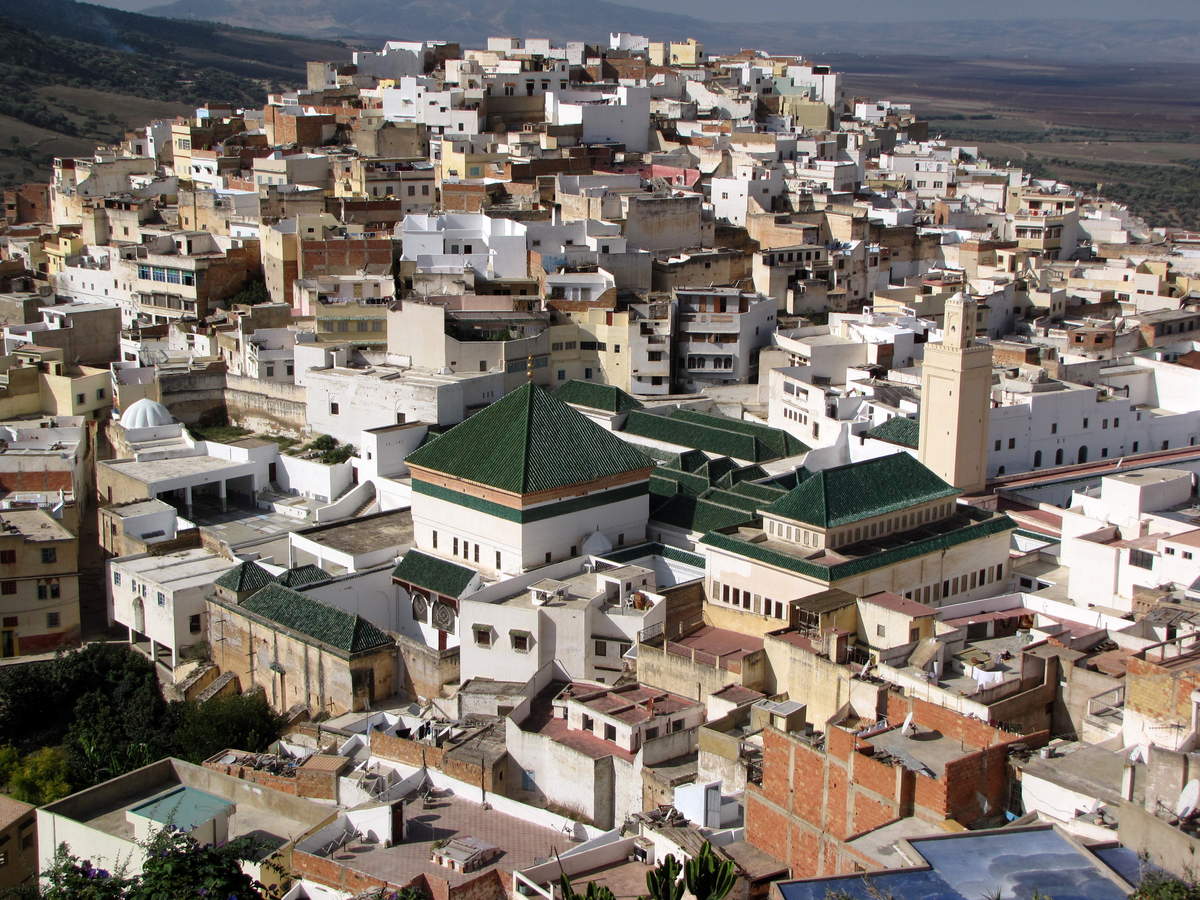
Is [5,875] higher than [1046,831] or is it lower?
A: lower

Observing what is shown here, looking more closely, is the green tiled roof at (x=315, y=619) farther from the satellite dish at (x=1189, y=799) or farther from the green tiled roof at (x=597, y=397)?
the satellite dish at (x=1189, y=799)

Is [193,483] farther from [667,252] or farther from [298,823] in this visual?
[667,252]

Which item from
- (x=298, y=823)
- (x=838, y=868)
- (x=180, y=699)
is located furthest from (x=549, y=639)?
(x=838, y=868)

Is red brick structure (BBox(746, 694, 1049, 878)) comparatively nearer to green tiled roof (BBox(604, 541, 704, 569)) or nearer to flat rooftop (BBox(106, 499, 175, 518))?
green tiled roof (BBox(604, 541, 704, 569))

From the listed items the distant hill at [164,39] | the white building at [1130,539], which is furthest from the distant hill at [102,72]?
the white building at [1130,539]

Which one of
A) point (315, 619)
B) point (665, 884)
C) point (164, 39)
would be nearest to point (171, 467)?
point (315, 619)

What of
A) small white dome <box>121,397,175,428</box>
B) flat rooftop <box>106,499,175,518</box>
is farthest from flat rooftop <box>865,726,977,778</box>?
small white dome <box>121,397,175,428</box>

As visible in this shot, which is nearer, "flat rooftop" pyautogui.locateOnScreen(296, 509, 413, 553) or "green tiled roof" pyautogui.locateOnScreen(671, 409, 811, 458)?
"flat rooftop" pyautogui.locateOnScreen(296, 509, 413, 553)
